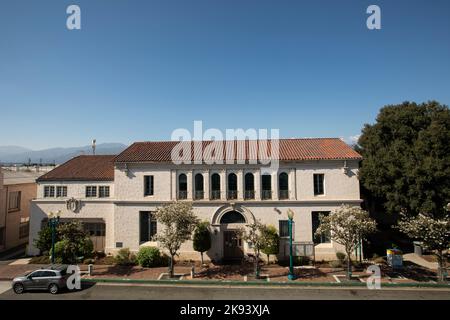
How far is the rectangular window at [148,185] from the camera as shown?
26.1m

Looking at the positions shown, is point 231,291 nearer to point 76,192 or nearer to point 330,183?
point 330,183

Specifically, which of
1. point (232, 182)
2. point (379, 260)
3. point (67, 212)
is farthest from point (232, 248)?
point (67, 212)

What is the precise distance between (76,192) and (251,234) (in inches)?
675

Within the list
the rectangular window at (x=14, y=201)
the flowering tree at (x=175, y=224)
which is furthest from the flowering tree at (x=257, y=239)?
the rectangular window at (x=14, y=201)

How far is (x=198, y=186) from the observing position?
84.2ft

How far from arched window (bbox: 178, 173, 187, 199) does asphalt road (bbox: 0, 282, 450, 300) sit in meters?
8.12

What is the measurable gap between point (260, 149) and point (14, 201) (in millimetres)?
26595

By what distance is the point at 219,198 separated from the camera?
25297mm

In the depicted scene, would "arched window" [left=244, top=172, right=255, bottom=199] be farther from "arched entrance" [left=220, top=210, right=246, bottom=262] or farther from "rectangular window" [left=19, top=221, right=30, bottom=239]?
"rectangular window" [left=19, top=221, right=30, bottom=239]

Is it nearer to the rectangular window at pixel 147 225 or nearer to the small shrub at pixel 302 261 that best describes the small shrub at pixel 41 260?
the rectangular window at pixel 147 225

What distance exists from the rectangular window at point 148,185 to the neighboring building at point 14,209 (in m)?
15.4

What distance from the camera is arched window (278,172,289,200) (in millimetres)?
24984

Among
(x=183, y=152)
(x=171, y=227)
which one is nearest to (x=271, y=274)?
(x=171, y=227)

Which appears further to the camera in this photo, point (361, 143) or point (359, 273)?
point (361, 143)
